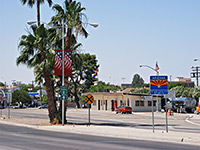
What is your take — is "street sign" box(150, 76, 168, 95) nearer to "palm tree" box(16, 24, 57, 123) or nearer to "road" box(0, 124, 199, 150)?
"road" box(0, 124, 199, 150)

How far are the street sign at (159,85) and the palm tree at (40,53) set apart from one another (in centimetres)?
1231

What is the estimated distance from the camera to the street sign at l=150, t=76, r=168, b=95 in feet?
65.7

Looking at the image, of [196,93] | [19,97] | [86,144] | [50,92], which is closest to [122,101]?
[196,93]

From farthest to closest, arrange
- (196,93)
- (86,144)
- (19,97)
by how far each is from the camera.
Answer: (19,97) < (196,93) < (86,144)

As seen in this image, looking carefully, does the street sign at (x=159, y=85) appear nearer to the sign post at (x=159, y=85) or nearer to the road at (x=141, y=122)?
the sign post at (x=159, y=85)

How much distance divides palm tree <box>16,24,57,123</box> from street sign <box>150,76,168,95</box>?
12.3 m

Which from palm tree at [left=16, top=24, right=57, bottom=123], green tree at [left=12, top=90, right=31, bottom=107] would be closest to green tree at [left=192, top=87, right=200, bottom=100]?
green tree at [left=12, top=90, right=31, bottom=107]

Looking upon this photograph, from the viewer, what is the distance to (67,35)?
3103 cm

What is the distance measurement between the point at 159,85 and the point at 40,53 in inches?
568

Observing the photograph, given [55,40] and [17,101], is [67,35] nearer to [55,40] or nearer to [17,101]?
[55,40]

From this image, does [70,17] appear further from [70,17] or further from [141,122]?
[141,122]

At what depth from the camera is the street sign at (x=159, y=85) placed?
20031mm

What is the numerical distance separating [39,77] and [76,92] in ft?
189

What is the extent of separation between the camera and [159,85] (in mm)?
20172
